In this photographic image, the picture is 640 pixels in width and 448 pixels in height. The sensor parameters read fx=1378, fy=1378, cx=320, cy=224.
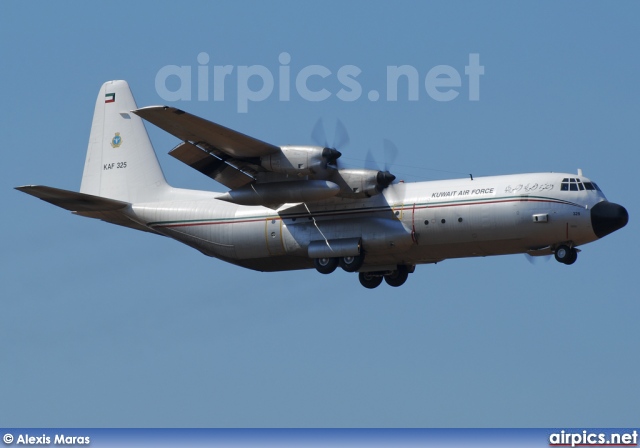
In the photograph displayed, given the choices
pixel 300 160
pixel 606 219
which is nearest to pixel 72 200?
pixel 300 160

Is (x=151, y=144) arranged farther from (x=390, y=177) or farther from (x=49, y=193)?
(x=390, y=177)

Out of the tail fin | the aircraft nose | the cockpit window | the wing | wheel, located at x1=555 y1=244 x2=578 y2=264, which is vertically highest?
the tail fin

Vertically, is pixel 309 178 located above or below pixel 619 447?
above

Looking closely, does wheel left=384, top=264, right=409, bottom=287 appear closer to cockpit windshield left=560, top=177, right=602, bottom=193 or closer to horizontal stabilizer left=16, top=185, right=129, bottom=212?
cockpit windshield left=560, top=177, right=602, bottom=193

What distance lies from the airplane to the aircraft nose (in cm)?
2

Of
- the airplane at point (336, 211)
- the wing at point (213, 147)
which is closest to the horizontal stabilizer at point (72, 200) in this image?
the airplane at point (336, 211)

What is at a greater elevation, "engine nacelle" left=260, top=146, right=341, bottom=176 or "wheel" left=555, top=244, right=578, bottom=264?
"engine nacelle" left=260, top=146, right=341, bottom=176

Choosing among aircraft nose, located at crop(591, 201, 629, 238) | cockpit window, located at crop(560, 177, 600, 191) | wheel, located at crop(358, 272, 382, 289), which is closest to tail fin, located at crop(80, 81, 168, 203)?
wheel, located at crop(358, 272, 382, 289)

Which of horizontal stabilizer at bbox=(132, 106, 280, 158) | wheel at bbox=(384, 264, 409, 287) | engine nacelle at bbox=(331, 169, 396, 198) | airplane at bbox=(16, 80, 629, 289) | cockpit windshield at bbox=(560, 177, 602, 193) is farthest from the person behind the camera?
wheel at bbox=(384, 264, 409, 287)

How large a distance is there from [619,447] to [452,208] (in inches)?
263

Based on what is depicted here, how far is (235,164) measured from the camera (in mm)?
30328

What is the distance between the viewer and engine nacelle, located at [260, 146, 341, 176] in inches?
1156

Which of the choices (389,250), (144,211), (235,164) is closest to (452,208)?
(389,250)

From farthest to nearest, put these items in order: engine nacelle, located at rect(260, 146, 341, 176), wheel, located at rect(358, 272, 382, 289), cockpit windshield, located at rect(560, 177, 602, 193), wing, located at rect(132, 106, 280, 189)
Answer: wheel, located at rect(358, 272, 382, 289)
engine nacelle, located at rect(260, 146, 341, 176)
cockpit windshield, located at rect(560, 177, 602, 193)
wing, located at rect(132, 106, 280, 189)
